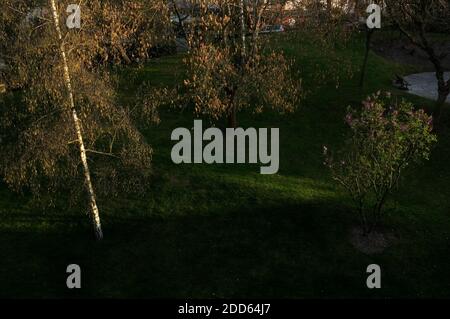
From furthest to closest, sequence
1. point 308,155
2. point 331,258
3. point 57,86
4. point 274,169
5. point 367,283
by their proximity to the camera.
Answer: point 308,155, point 274,169, point 331,258, point 367,283, point 57,86

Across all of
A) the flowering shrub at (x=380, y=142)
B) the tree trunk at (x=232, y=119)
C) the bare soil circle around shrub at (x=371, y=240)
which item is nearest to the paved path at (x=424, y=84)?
the tree trunk at (x=232, y=119)

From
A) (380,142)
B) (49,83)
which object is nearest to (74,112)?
(49,83)

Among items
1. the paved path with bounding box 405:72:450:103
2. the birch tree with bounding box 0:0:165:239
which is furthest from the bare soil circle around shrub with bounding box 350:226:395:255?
the paved path with bounding box 405:72:450:103

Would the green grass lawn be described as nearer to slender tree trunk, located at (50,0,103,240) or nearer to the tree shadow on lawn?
the tree shadow on lawn

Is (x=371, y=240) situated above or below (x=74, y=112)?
below

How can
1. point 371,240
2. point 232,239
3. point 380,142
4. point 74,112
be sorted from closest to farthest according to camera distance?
1. point 74,112
2. point 380,142
3. point 371,240
4. point 232,239

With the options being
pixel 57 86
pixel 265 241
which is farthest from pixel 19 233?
pixel 265 241

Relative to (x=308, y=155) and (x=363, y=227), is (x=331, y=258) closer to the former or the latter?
(x=363, y=227)

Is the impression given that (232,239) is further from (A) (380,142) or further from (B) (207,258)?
(A) (380,142)
